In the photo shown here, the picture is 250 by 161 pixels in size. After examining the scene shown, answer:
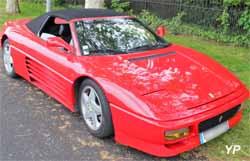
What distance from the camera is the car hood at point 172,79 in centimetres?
333

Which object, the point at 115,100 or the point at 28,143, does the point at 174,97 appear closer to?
the point at 115,100

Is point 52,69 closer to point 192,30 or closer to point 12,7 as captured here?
point 192,30

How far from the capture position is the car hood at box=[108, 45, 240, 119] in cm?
333

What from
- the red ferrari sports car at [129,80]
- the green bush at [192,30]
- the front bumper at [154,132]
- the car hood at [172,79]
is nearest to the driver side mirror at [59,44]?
the red ferrari sports car at [129,80]

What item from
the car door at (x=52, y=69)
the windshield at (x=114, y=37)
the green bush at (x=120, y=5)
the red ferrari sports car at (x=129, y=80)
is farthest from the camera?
the green bush at (x=120, y=5)

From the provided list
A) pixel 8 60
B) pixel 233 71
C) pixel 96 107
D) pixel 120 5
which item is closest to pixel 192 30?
pixel 120 5

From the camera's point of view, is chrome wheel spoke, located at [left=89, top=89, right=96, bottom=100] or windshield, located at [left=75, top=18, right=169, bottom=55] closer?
chrome wheel spoke, located at [left=89, top=89, right=96, bottom=100]

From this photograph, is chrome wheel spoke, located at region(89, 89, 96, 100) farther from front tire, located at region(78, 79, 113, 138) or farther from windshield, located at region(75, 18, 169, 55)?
windshield, located at region(75, 18, 169, 55)

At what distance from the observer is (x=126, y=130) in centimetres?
337

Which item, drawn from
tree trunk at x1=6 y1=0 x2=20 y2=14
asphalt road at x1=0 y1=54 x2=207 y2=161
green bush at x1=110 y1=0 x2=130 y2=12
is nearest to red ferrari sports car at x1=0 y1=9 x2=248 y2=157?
asphalt road at x1=0 y1=54 x2=207 y2=161

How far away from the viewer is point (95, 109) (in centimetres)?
380

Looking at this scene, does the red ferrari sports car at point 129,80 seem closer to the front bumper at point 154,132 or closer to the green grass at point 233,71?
the front bumper at point 154,132

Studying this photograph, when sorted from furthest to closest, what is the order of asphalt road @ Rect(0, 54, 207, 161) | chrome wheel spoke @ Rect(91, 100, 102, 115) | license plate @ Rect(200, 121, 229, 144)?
chrome wheel spoke @ Rect(91, 100, 102, 115), asphalt road @ Rect(0, 54, 207, 161), license plate @ Rect(200, 121, 229, 144)

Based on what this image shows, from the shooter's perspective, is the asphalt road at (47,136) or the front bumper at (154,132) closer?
the front bumper at (154,132)
